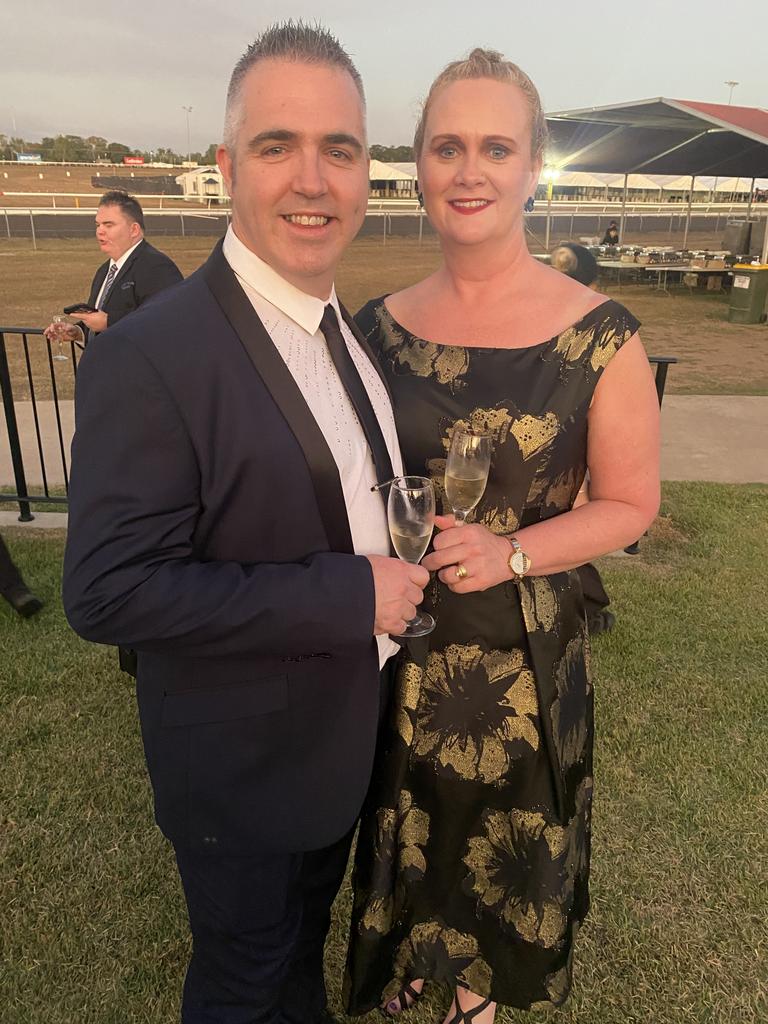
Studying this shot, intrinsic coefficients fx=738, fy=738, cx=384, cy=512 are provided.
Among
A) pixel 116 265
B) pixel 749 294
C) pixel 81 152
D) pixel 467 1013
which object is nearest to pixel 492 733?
pixel 467 1013

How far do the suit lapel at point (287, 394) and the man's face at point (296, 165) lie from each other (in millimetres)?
138

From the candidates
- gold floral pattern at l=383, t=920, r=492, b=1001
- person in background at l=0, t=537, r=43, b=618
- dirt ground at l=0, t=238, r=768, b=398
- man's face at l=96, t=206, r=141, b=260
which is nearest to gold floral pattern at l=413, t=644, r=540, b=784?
gold floral pattern at l=383, t=920, r=492, b=1001

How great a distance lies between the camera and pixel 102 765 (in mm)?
3480

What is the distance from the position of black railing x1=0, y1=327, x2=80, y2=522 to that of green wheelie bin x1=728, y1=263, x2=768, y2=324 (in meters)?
13.4

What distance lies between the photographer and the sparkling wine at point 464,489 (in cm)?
178

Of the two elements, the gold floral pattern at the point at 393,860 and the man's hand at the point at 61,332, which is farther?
the man's hand at the point at 61,332

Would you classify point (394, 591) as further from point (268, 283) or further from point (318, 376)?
point (268, 283)

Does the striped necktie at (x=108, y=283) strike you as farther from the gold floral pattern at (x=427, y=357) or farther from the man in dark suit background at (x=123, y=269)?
the gold floral pattern at (x=427, y=357)

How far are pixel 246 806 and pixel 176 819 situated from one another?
0.54 ft

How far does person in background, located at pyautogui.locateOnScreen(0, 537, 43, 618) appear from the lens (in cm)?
459

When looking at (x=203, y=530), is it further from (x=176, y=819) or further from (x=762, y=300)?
(x=762, y=300)

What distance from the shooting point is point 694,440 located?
812cm

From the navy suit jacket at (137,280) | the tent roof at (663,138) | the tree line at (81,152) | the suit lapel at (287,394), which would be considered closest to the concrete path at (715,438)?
the navy suit jacket at (137,280)

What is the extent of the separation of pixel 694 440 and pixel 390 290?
10549mm
